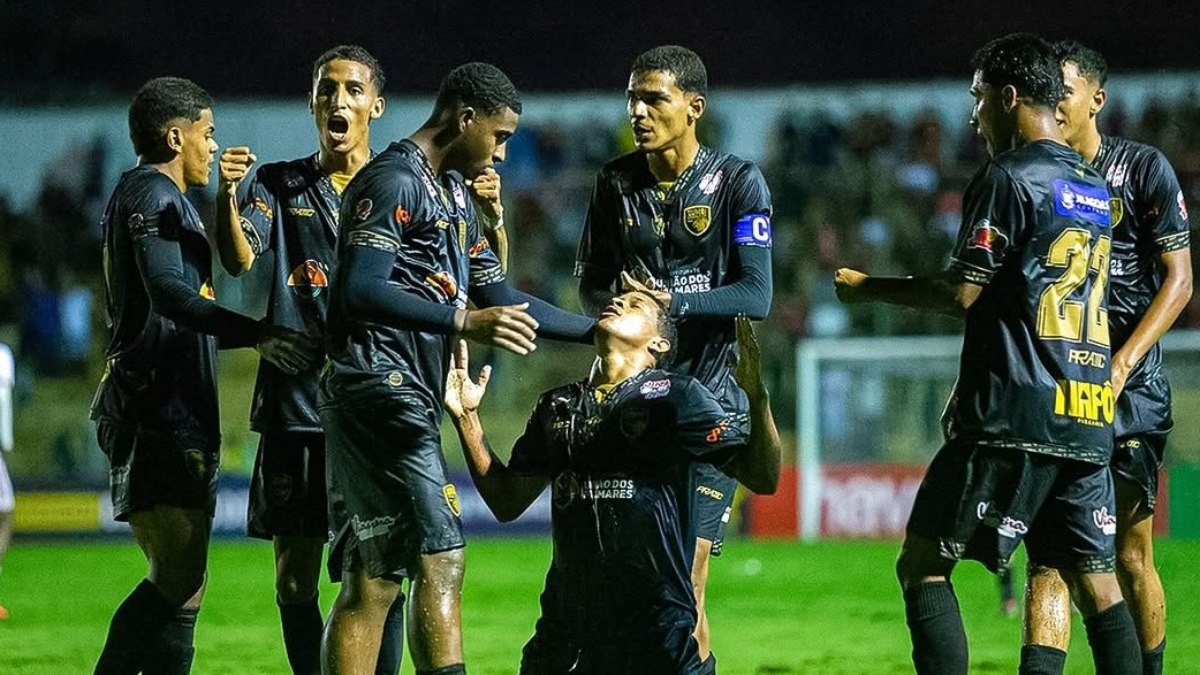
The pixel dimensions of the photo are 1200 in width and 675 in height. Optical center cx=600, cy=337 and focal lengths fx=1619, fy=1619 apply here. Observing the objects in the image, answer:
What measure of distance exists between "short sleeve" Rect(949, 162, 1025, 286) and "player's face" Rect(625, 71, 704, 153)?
1255mm

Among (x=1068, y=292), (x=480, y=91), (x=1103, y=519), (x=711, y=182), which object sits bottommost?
(x=1103, y=519)

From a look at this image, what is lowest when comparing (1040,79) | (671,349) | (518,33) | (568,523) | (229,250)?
(568,523)

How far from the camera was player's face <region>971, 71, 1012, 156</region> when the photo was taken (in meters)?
5.31

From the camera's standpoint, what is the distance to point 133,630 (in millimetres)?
5547

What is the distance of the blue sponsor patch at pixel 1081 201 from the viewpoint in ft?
17.0

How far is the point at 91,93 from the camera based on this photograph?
20.8m

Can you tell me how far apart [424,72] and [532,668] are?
54.8ft

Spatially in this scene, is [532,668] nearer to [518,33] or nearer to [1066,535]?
[1066,535]

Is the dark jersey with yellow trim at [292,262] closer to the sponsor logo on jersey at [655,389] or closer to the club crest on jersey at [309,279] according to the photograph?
the club crest on jersey at [309,279]

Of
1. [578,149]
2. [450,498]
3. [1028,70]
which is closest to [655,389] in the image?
[450,498]

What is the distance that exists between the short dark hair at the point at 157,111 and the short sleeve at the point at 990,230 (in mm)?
2725

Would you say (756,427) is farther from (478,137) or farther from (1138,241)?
(1138,241)

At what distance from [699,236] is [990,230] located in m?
1.19

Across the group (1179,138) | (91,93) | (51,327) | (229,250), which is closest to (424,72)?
(91,93)
